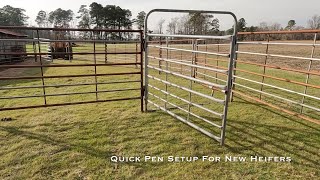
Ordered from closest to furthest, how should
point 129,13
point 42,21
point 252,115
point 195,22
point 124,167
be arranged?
1. point 124,167
2. point 252,115
3. point 195,22
4. point 129,13
5. point 42,21

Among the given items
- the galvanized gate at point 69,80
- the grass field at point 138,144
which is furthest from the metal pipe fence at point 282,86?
the galvanized gate at point 69,80

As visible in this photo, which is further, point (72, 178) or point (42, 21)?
point (42, 21)

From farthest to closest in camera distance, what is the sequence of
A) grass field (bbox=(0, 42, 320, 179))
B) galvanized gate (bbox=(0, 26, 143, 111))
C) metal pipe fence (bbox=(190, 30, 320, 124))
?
metal pipe fence (bbox=(190, 30, 320, 124)) → galvanized gate (bbox=(0, 26, 143, 111)) → grass field (bbox=(0, 42, 320, 179))

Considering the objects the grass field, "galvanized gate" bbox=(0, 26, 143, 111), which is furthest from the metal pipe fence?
"galvanized gate" bbox=(0, 26, 143, 111)

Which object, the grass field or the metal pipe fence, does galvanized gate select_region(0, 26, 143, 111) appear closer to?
the grass field

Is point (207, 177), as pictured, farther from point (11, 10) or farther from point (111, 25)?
point (11, 10)

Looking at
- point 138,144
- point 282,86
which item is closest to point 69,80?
point 138,144

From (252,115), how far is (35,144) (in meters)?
4.49

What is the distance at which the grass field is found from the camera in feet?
10.5

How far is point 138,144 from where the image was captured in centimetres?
397

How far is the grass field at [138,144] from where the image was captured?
3209 mm

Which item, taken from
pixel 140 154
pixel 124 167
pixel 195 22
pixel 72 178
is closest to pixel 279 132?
pixel 140 154

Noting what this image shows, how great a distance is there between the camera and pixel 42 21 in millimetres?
89188

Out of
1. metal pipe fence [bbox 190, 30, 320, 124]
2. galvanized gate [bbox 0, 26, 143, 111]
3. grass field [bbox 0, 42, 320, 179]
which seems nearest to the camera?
grass field [bbox 0, 42, 320, 179]
